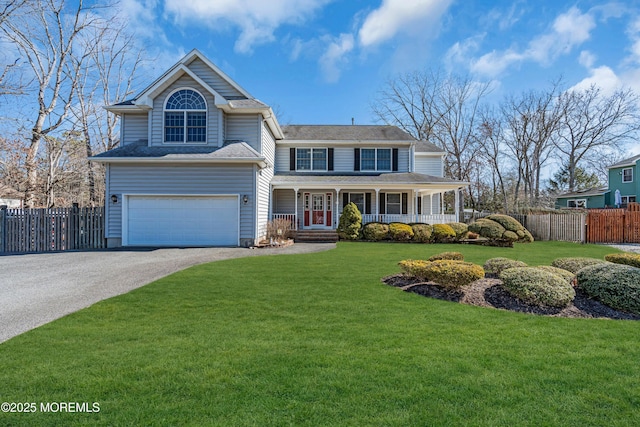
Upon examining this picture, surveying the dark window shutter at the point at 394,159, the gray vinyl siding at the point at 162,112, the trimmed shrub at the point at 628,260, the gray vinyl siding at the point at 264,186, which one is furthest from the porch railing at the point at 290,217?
the trimmed shrub at the point at 628,260

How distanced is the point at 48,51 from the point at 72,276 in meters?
18.7

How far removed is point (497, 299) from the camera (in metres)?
5.84

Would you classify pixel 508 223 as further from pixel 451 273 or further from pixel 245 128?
pixel 245 128

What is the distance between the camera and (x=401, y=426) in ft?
7.80

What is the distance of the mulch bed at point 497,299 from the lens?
17.3ft

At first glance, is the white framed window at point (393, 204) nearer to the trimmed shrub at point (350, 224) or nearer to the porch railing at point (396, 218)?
the porch railing at point (396, 218)

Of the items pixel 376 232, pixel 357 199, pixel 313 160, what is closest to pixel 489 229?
pixel 376 232

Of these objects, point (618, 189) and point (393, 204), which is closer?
point (393, 204)

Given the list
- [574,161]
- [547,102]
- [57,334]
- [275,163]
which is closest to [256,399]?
[57,334]

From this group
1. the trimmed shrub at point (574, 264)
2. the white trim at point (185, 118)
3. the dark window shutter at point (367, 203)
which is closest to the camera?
the trimmed shrub at point (574, 264)

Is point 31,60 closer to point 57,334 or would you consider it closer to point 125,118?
point 125,118

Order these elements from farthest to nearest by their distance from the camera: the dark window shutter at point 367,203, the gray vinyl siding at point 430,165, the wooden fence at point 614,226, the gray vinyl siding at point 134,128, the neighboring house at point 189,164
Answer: the gray vinyl siding at point 430,165 < the dark window shutter at point 367,203 < the wooden fence at point 614,226 < the gray vinyl siding at point 134,128 < the neighboring house at point 189,164

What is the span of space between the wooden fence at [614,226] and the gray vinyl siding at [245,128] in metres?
18.5

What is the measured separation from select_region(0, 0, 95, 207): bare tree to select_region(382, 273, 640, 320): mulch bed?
20740 millimetres
